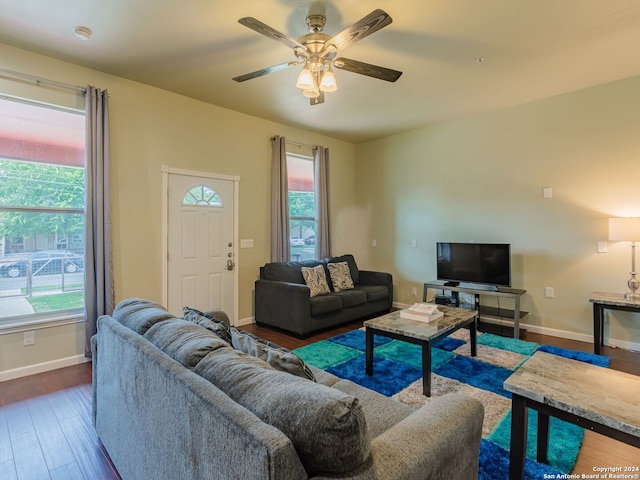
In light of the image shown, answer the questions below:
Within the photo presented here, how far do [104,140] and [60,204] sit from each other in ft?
2.46

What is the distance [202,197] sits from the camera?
4.21 meters

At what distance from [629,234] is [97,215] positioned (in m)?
5.22

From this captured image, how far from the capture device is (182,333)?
1497 millimetres

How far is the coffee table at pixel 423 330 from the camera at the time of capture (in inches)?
100

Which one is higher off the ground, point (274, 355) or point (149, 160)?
point (149, 160)

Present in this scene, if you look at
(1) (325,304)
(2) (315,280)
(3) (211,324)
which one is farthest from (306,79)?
(2) (315,280)

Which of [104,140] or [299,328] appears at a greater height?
[104,140]

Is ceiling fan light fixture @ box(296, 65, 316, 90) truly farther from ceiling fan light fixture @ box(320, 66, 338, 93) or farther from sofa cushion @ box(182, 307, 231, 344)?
sofa cushion @ box(182, 307, 231, 344)

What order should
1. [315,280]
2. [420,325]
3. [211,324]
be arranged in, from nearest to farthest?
1. [211,324]
2. [420,325]
3. [315,280]

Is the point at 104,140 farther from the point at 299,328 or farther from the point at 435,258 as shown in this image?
the point at 435,258

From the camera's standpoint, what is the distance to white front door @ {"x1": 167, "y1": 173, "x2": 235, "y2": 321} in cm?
396

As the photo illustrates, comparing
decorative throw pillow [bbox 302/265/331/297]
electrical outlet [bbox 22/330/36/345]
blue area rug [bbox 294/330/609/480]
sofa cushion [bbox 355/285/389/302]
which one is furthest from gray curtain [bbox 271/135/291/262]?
electrical outlet [bbox 22/330/36/345]

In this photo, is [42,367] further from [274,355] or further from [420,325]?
[420,325]

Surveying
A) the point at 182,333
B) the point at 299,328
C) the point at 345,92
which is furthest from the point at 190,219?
the point at 182,333
